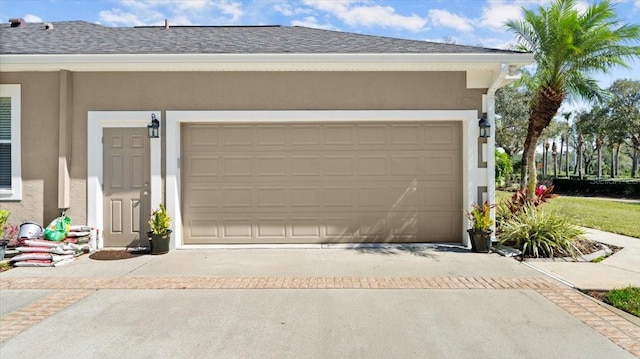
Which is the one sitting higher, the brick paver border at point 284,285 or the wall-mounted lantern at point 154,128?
the wall-mounted lantern at point 154,128

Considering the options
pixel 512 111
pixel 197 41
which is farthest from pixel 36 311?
pixel 512 111

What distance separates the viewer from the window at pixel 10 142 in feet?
21.3

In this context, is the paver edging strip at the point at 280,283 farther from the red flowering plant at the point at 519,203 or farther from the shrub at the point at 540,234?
the red flowering plant at the point at 519,203

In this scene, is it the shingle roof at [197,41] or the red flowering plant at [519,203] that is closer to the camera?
the shingle roof at [197,41]

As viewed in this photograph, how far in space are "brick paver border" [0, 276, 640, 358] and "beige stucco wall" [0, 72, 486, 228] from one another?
2073 mm

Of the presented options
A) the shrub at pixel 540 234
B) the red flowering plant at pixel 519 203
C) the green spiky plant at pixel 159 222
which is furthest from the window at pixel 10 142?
the red flowering plant at pixel 519 203

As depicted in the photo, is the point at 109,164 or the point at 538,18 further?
the point at 538,18

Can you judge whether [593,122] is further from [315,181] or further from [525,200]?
[315,181]

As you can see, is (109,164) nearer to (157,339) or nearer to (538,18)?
(157,339)

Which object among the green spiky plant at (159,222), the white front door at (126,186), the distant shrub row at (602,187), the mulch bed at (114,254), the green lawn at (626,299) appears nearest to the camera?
the green lawn at (626,299)

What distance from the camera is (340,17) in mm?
9383

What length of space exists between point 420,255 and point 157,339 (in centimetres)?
414

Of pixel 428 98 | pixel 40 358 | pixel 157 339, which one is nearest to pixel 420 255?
pixel 428 98

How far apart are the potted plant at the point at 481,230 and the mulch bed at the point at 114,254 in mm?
5444
